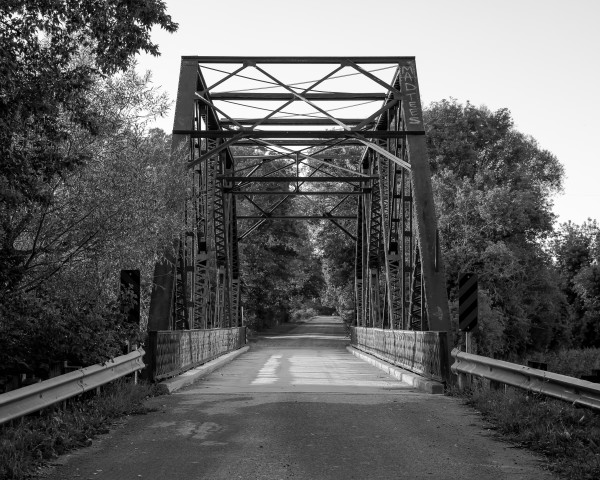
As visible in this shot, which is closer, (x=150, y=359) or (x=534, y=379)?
(x=534, y=379)

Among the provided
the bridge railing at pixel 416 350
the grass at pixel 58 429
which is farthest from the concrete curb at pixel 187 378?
the bridge railing at pixel 416 350

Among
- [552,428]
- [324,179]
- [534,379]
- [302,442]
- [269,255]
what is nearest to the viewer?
[302,442]

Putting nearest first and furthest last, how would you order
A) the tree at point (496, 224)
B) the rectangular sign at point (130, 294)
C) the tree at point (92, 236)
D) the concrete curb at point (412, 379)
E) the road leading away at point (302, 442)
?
the road leading away at point (302, 442), the tree at point (92, 236), the rectangular sign at point (130, 294), the concrete curb at point (412, 379), the tree at point (496, 224)

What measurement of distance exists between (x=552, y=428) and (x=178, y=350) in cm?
891

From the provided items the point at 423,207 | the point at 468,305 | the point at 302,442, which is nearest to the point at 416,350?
the point at 468,305

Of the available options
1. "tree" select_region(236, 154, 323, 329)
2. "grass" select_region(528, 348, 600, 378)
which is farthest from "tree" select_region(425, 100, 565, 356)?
"tree" select_region(236, 154, 323, 329)

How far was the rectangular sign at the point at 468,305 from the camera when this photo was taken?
13156mm

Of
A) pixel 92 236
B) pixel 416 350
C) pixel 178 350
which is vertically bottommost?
pixel 416 350

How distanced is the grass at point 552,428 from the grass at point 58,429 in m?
4.19

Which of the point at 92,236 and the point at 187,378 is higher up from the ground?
the point at 92,236

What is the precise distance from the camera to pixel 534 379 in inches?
357

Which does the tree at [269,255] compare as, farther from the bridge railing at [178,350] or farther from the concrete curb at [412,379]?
the concrete curb at [412,379]

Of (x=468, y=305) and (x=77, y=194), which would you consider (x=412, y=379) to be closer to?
(x=468, y=305)

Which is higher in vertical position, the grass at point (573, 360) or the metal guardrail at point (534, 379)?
the metal guardrail at point (534, 379)
